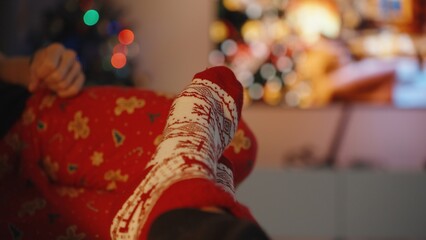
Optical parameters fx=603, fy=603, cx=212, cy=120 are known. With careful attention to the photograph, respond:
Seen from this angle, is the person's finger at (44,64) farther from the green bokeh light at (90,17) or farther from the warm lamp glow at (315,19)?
the warm lamp glow at (315,19)

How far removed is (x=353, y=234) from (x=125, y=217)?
6.74 feet

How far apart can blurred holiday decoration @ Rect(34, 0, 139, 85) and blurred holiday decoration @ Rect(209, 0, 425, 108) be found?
0.54 metres

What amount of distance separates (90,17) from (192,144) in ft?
7.15

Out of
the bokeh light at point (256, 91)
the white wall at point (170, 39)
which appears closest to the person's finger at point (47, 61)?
the bokeh light at point (256, 91)

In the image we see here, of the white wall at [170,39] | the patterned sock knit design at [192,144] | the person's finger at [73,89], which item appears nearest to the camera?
the patterned sock knit design at [192,144]

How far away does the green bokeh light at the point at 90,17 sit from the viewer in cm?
268

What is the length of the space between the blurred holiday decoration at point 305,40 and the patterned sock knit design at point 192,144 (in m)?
2.10

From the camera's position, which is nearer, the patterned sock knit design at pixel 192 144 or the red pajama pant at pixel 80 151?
the patterned sock knit design at pixel 192 144

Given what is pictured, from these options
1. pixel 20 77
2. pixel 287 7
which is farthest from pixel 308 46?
pixel 20 77

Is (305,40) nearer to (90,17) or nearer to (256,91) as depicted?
(256,91)

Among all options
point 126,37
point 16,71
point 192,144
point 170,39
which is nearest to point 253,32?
point 170,39

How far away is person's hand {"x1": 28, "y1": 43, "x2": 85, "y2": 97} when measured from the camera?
1.02 m

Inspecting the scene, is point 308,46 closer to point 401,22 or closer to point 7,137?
point 401,22

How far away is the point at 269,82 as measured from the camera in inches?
115
